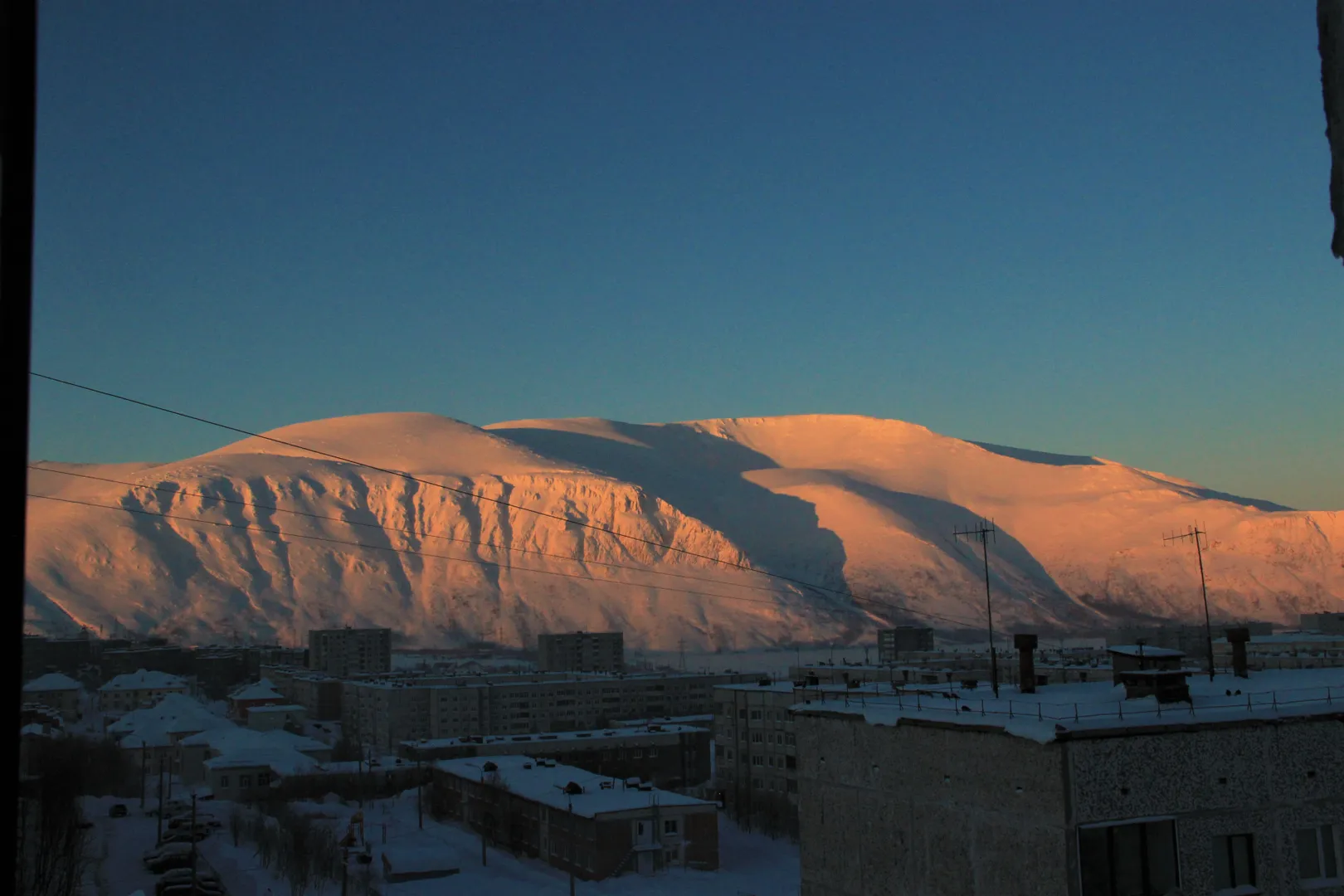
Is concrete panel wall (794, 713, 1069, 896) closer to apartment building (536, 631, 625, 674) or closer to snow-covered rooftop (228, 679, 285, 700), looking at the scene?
snow-covered rooftop (228, 679, 285, 700)

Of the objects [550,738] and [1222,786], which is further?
[550,738]

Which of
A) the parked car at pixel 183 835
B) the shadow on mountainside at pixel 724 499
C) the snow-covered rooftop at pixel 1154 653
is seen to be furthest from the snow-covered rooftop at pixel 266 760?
the shadow on mountainside at pixel 724 499

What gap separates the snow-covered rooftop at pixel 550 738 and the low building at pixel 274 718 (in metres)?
9.55

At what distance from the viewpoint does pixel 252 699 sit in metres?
57.7

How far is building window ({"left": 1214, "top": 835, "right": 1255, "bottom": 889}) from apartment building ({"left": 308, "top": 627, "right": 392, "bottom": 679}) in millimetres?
72314

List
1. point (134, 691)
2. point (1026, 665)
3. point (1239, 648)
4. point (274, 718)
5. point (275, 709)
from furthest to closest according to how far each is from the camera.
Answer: point (134, 691)
point (275, 709)
point (274, 718)
point (1239, 648)
point (1026, 665)

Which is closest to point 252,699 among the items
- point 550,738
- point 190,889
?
point 550,738

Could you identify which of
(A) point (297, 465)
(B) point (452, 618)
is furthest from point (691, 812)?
(A) point (297, 465)

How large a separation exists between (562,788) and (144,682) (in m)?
39.6

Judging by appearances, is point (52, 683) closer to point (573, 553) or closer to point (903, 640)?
point (903, 640)

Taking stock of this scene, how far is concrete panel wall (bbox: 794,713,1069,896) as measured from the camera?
9.77 m

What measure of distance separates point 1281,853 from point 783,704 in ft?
87.2

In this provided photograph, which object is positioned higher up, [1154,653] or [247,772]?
[1154,653]

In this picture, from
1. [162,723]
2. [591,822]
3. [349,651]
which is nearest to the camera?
[591,822]
